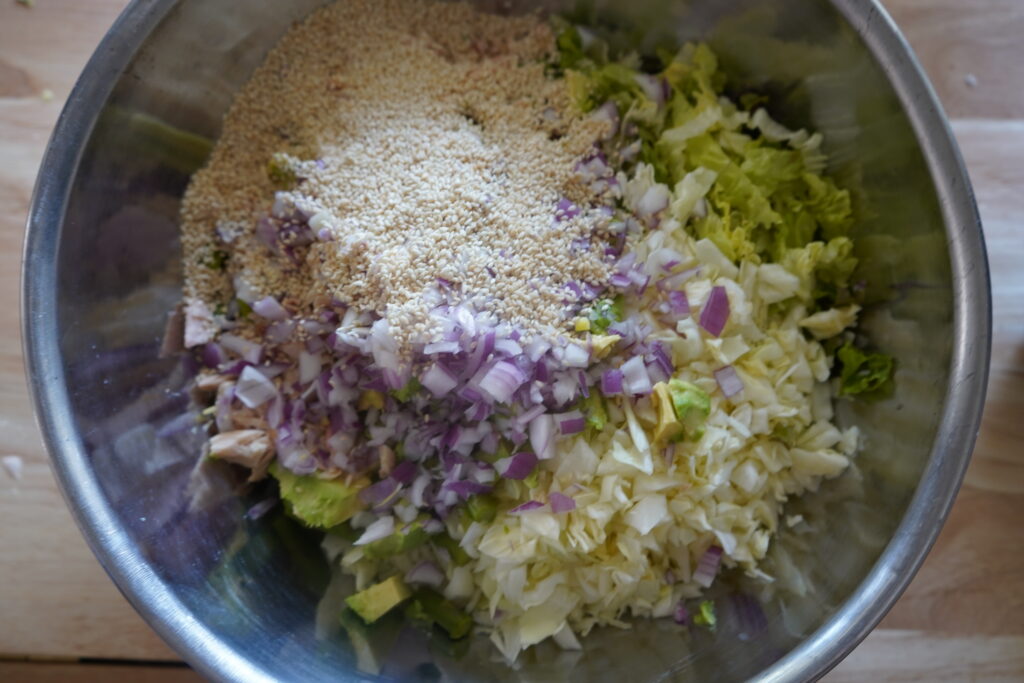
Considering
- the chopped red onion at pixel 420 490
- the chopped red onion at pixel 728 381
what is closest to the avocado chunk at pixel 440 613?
the chopped red onion at pixel 420 490

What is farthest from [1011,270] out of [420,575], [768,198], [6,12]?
[6,12]

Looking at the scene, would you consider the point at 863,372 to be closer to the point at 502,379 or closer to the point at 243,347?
the point at 502,379

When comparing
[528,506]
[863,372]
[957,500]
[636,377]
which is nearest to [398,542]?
[528,506]

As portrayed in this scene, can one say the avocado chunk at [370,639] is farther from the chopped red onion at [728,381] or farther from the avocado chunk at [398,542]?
the chopped red onion at [728,381]

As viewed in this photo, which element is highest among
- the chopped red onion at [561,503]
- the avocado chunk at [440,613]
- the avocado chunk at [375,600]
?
the chopped red onion at [561,503]

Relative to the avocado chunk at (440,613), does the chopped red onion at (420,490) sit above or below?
above

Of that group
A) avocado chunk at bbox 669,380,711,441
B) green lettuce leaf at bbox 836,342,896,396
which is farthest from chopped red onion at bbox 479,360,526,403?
green lettuce leaf at bbox 836,342,896,396

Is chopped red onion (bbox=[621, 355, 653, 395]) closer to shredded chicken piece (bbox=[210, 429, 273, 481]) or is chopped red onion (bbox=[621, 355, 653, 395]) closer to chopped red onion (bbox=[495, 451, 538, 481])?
chopped red onion (bbox=[495, 451, 538, 481])
